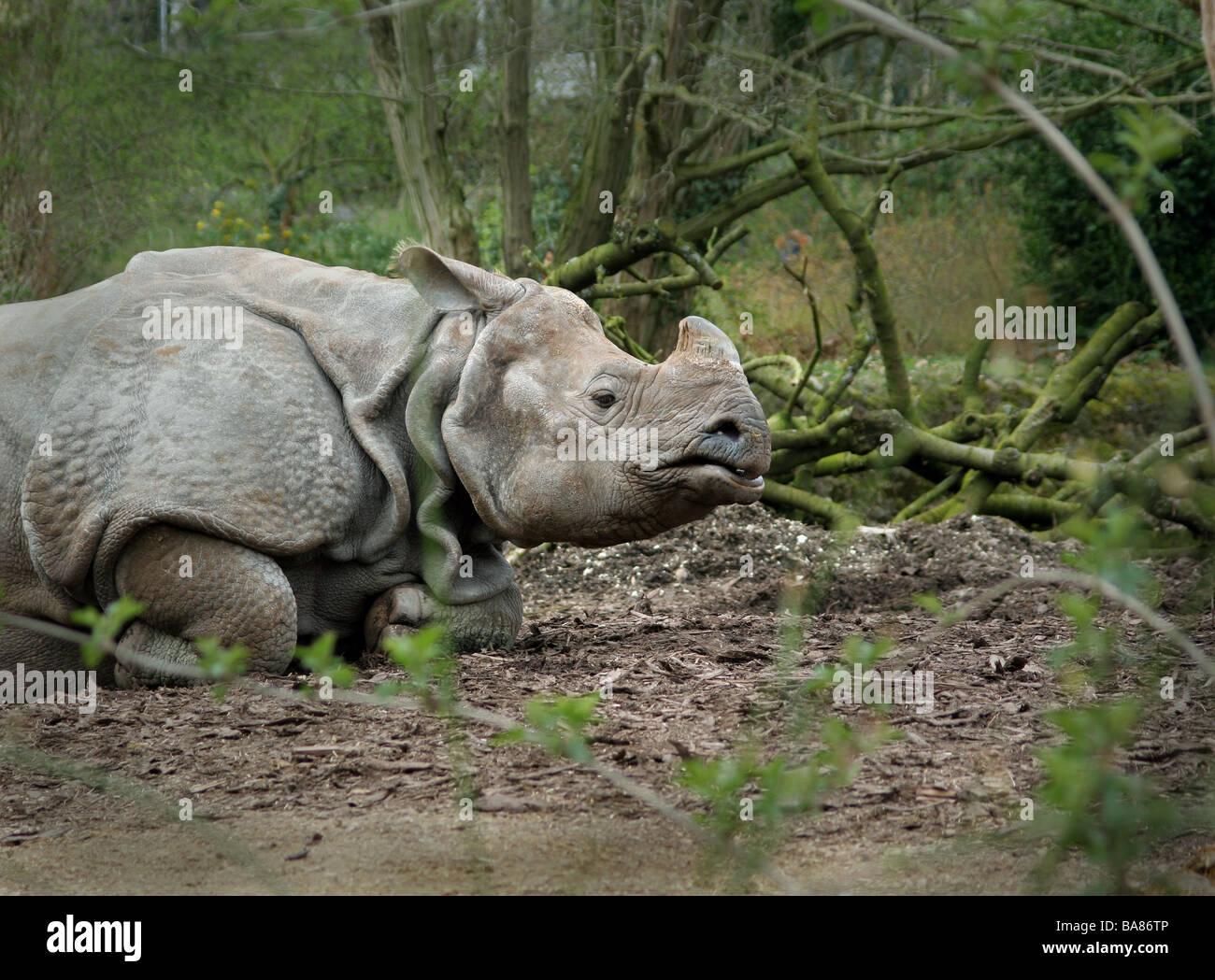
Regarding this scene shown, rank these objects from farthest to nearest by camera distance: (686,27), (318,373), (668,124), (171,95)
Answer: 1. (171,95)
2. (668,124)
3. (686,27)
4. (318,373)

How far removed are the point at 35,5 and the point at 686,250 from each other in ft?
24.0

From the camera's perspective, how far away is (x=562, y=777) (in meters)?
3.54

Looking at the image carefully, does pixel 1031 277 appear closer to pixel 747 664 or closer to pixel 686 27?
pixel 686 27

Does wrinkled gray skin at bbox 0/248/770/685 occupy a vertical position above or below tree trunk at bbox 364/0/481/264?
below

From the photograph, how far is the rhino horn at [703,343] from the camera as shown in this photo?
14.2 feet

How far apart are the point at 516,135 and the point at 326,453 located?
726cm

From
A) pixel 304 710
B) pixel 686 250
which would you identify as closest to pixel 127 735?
pixel 304 710

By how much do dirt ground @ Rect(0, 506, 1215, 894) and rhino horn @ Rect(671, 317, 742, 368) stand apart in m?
1.09

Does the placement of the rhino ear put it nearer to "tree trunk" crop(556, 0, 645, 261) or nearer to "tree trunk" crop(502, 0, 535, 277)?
"tree trunk" crop(556, 0, 645, 261)

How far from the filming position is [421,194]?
35.7ft

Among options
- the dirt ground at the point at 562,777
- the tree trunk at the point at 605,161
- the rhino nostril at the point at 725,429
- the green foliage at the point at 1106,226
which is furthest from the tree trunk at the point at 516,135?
the rhino nostril at the point at 725,429
